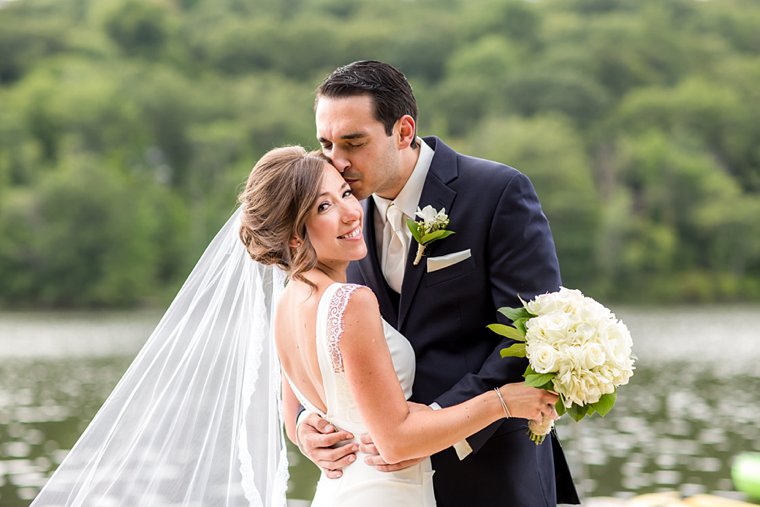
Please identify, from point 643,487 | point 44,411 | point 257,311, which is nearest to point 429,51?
point 44,411

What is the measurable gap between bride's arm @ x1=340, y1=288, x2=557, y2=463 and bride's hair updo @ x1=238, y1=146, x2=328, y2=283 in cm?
29

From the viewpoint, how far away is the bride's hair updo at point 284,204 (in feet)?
9.84

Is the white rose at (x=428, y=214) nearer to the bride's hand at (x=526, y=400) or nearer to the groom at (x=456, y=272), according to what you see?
the groom at (x=456, y=272)

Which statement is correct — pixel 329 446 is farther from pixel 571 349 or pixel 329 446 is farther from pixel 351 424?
pixel 571 349

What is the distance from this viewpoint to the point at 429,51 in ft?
255

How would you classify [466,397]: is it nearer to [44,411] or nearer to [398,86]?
[398,86]

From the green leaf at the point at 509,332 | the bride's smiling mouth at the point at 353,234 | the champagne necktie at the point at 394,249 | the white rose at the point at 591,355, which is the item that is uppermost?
the bride's smiling mouth at the point at 353,234

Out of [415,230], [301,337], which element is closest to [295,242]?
[301,337]

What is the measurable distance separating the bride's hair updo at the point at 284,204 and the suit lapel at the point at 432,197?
40cm

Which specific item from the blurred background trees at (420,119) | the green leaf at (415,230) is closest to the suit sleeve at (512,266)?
the green leaf at (415,230)

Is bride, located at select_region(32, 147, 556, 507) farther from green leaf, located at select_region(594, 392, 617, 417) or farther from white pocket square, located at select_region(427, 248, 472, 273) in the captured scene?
white pocket square, located at select_region(427, 248, 472, 273)

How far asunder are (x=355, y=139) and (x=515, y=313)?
0.71 meters

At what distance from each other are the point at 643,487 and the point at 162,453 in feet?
35.5

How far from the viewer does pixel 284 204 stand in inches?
118
